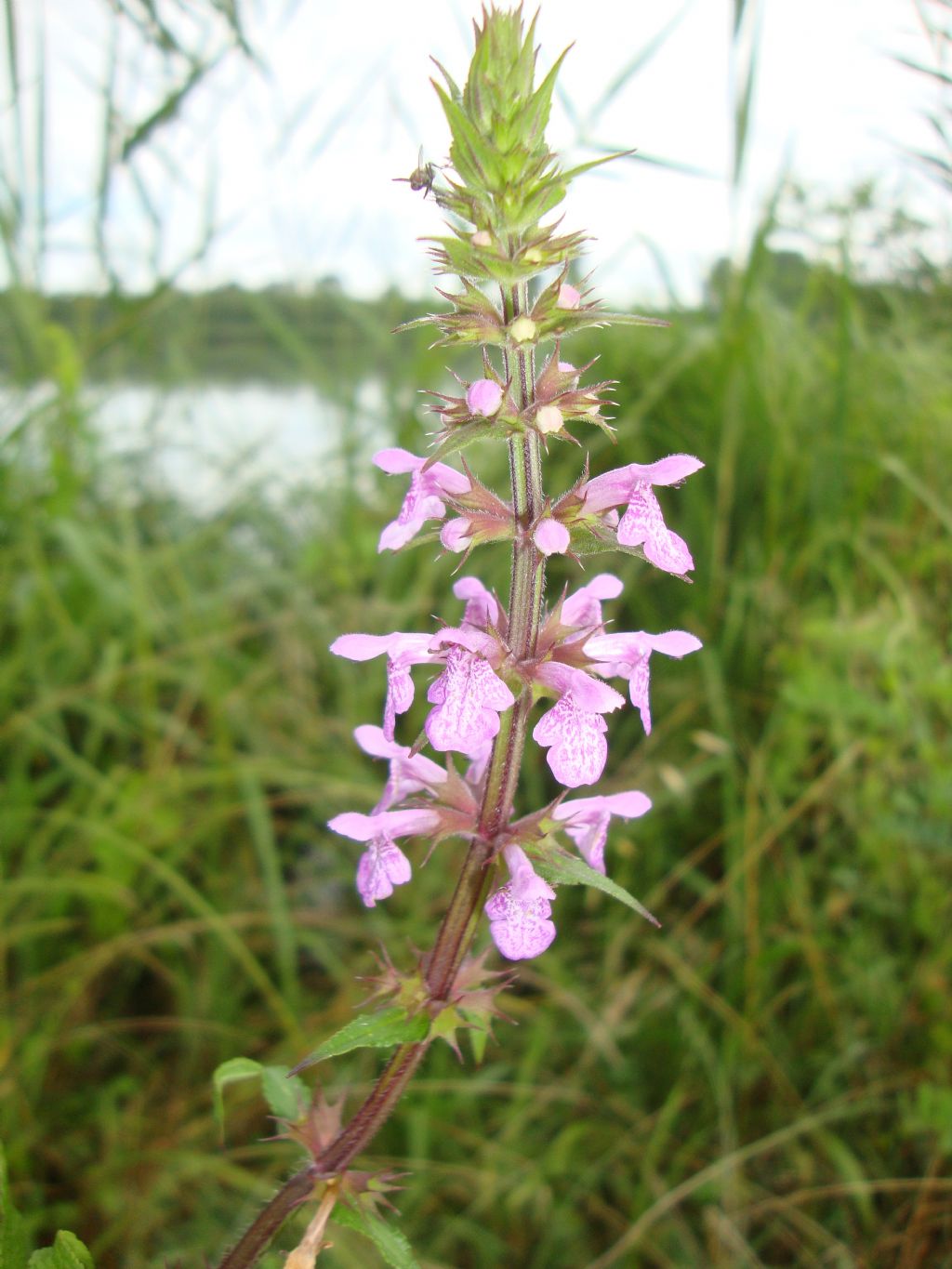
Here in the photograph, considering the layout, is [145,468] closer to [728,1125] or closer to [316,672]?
[316,672]

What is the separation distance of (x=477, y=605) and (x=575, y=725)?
227mm

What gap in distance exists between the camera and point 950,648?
2924mm

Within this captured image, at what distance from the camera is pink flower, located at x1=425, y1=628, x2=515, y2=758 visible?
0.93m

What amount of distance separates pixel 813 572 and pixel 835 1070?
168cm

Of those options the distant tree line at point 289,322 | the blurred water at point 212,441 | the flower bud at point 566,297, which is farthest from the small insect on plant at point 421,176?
the blurred water at point 212,441

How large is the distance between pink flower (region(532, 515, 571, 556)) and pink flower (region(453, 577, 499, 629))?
162mm

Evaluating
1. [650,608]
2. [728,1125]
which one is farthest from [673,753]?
[728,1125]

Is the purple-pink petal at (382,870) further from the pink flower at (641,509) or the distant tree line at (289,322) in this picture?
the distant tree line at (289,322)

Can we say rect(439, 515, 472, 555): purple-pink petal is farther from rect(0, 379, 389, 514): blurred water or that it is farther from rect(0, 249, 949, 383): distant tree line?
rect(0, 379, 389, 514): blurred water

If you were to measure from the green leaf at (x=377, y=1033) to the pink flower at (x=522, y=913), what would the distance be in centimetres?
13

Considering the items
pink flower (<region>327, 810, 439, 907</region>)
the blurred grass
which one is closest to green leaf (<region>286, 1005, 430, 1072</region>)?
pink flower (<region>327, 810, 439, 907</region>)

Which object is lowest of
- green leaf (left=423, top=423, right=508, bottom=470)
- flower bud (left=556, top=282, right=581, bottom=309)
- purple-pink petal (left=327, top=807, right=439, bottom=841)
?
purple-pink petal (left=327, top=807, right=439, bottom=841)

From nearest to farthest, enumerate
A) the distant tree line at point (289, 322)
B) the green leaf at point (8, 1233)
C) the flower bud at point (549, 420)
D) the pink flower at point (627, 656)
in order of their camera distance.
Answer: the green leaf at point (8, 1233) → the flower bud at point (549, 420) → the pink flower at point (627, 656) → the distant tree line at point (289, 322)

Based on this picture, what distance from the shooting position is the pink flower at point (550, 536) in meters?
0.97
